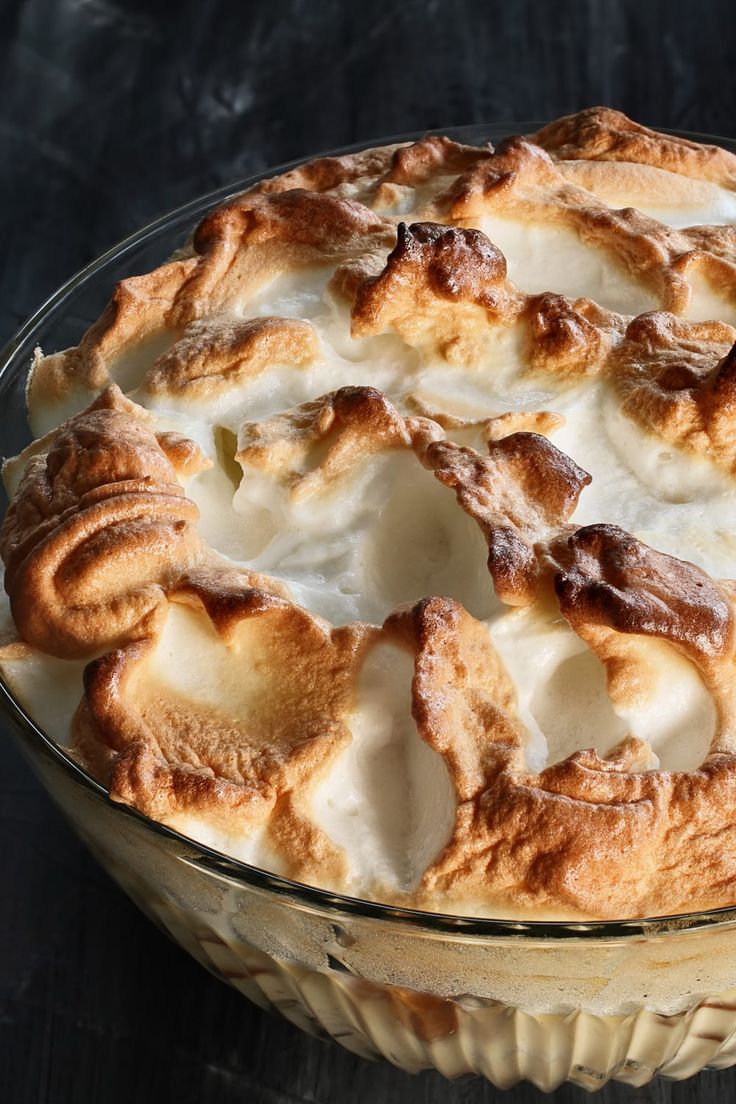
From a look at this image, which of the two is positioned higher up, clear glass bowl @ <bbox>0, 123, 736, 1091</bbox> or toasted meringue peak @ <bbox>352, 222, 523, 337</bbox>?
toasted meringue peak @ <bbox>352, 222, 523, 337</bbox>

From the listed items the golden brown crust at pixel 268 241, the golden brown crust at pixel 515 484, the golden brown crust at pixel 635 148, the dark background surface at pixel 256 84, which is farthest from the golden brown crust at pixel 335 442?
the dark background surface at pixel 256 84

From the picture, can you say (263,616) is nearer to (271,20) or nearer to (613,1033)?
(613,1033)

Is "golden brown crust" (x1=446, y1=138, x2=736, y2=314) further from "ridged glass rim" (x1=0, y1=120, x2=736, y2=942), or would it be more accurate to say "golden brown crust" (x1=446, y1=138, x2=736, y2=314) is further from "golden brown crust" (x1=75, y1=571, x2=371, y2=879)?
"ridged glass rim" (x1=0, y1=120, x2=736, y2=942)

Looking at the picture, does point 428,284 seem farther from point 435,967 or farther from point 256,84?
point 256,84

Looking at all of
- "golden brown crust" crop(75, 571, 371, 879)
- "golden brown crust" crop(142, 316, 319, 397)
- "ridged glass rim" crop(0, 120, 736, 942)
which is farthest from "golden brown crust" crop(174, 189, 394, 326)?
"ridged glass rim" crop(0, 120, 736, 942)

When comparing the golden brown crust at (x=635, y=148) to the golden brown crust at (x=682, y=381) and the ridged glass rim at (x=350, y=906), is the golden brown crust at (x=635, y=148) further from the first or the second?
the ridged glass rim at (x=350, y=906)

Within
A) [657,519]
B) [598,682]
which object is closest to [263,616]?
[598,682]

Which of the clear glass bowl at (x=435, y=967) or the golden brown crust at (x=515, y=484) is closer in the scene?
the clear glass bowl at (x=435, y=967)

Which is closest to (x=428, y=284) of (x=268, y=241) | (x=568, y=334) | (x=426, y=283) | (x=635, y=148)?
(x=426, y=283)

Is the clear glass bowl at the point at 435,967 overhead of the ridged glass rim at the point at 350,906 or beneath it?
beneath
